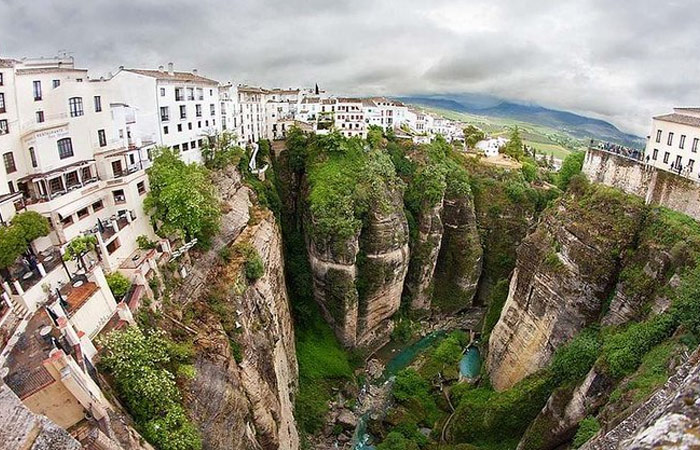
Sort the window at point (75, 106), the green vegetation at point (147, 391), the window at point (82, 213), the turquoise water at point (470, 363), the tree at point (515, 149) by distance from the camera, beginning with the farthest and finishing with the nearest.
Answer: the tree at point (515, 149), the turquoise water at point (470, 363), the window at point (75, 106), the window at point (82, 213), the green vegetation at point (147, 391)

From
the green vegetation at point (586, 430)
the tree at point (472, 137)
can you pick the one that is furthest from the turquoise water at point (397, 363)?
the tree at point (472, 137)

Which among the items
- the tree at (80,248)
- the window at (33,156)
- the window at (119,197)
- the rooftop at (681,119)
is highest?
the rooftop at (681,119)

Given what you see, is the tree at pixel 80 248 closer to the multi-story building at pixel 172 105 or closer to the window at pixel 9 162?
the window at pixel 9 162

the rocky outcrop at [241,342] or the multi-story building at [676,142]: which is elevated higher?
the multi-story building at [676,142]

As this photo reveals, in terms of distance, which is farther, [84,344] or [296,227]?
[296,227]

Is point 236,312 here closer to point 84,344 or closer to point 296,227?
point 84,344

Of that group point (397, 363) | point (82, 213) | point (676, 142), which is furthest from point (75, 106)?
point (676, 142)

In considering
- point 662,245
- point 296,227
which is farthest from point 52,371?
point 296,227
